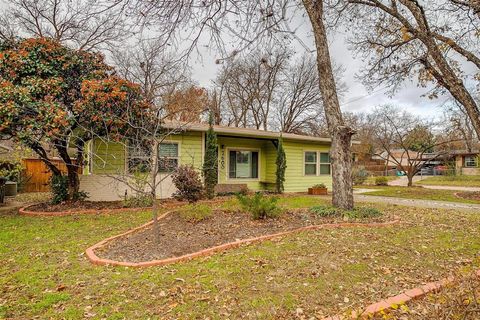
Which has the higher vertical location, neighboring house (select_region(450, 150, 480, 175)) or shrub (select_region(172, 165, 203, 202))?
neighboring house (select_region(450, 150, 480, 175))

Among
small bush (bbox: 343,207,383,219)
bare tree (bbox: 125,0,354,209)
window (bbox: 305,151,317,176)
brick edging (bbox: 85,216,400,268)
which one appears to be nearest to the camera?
brick edging (bbox: 85,216,400,268)

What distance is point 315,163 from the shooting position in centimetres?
1502

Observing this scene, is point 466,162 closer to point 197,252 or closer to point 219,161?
point 219,161

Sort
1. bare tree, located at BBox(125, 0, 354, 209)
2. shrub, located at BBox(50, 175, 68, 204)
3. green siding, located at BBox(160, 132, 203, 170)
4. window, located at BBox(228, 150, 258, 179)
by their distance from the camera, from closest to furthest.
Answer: bare tree, located at BBox(125, 0, 354, 209)
shrub, located at BBox(50, 175, 68, 204)
green siding, located at BBox(160, 132, 203, 170)
window, located at BBox(228, 150, 258, 179)

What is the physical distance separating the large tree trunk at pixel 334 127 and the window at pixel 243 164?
20.1 ft

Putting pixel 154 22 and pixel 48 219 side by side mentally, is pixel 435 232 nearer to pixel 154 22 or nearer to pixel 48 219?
pixel 154 22

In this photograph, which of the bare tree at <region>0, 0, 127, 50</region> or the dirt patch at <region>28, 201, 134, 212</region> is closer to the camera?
the dirt patch at <region>28, 201, 134, 212</region>

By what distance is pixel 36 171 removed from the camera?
1510 cm

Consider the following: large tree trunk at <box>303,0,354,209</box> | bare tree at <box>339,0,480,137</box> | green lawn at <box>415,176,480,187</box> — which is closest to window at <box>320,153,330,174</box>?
bare tree at <box>339,0,480,137</box>

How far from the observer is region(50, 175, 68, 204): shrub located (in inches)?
363

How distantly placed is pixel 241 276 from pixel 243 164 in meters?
9.85

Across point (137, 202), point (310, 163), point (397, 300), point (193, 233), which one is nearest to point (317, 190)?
point (310, 163)

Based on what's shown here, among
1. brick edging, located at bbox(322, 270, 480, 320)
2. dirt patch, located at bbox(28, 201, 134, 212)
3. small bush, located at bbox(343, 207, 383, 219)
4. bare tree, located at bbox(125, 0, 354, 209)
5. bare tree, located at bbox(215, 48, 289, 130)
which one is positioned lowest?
brick edging, located at bbox(322, 270, 480, 320)

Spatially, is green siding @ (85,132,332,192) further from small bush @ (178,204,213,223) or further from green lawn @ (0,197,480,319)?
green lawn @ (0,197,480,319)
